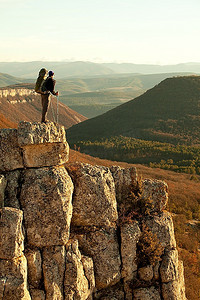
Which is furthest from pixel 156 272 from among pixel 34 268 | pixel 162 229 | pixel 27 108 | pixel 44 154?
pixel 27 108

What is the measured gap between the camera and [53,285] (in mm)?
10086

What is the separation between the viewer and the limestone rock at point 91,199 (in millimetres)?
11797

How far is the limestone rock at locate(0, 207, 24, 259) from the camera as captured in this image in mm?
9461

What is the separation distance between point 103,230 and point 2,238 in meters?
4.20

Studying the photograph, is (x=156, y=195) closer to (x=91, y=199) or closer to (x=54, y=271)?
(x=91, y=199)

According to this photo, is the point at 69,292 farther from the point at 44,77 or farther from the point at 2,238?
the point at 44,77

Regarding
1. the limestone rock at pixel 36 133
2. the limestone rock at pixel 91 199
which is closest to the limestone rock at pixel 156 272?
the limestone rock at pixel 91 199

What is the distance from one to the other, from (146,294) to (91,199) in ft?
14.7

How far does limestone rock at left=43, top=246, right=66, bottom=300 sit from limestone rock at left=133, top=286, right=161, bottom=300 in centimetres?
324

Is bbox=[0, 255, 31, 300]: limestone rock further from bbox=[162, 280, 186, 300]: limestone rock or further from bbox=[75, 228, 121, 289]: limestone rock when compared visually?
bbox=[162, 280, 186, 300]: limestone rock

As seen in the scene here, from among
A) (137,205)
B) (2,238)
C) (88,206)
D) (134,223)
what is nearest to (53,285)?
(2,238)

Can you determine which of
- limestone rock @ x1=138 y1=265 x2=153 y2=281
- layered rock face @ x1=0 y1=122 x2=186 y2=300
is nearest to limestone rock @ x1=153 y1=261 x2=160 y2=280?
layered rock face @ x1=0 y1=122 x2=186 y2=300

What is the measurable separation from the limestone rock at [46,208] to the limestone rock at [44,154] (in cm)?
42

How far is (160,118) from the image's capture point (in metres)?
98.2
